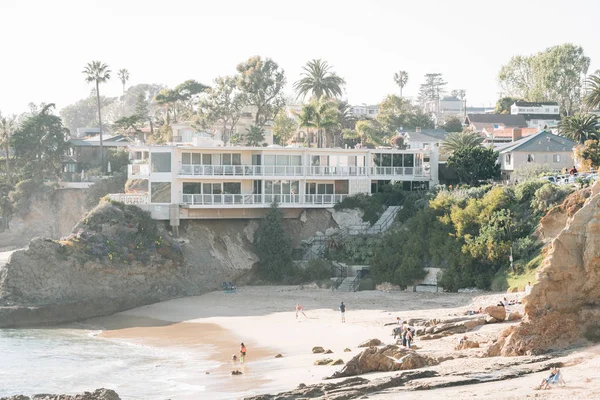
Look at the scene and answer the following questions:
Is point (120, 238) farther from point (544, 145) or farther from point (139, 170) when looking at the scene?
point (544, 145)

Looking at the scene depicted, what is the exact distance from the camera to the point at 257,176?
58438mm

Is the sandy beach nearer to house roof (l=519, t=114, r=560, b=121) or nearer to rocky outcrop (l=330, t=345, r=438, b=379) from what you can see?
rocky outcrop (l=330, t=345, r=438, b=379)

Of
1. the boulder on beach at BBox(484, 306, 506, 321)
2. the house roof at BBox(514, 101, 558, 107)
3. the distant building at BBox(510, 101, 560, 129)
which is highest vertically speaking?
the house roof at BBox(514, 101, 558, 107)

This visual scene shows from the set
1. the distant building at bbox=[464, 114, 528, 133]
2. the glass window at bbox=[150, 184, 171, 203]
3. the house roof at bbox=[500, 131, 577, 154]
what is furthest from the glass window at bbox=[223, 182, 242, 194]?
the distant building at bbox=[464, 114, 528, 133]

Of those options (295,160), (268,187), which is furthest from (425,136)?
(268,187)

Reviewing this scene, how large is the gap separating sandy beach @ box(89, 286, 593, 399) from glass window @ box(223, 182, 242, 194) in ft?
21.0

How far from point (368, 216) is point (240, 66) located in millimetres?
32018

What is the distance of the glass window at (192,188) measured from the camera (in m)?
57.2

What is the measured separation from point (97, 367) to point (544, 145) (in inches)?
1450

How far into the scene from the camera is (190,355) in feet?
130

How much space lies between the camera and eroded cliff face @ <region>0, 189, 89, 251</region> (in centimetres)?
8012

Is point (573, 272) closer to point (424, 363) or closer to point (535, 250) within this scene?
point (424, 363)

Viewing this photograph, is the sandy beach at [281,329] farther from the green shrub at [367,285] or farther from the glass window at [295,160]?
the glass window at [295,160]

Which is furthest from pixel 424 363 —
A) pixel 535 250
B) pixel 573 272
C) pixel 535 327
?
pixel 535 250
